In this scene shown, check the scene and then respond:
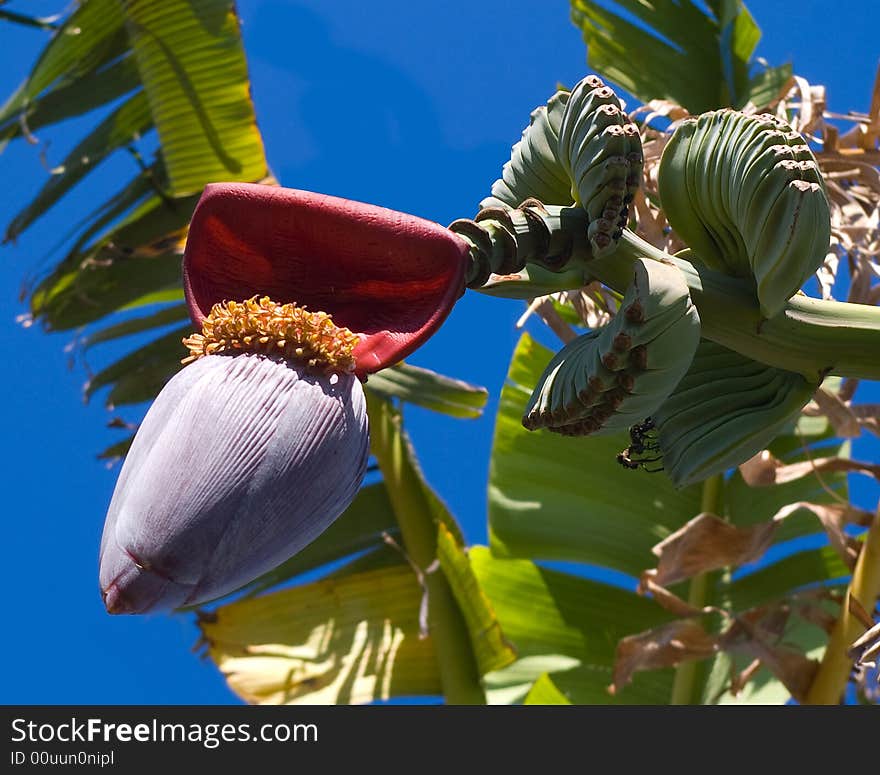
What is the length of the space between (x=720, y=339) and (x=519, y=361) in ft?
4.65

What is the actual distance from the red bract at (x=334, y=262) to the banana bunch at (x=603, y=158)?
0.08 m

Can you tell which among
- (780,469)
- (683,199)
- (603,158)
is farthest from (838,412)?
(603,158)

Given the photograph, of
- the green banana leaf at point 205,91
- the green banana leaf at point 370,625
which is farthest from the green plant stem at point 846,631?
the green banana leaf at point 205,91

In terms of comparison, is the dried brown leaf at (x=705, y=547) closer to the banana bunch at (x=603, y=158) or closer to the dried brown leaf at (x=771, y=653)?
the dried brown leaf at (x=771, y=653)

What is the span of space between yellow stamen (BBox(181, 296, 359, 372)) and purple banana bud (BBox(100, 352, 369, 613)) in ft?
0.03

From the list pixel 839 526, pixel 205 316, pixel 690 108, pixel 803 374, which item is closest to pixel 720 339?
pixel 803 374

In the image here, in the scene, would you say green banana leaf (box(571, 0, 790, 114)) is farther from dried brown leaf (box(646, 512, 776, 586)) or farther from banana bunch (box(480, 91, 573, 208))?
banana bunch (box(480, 91, 573, 208))

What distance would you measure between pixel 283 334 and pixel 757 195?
269mm

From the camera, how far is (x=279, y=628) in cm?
214

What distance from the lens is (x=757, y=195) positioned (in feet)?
2.02

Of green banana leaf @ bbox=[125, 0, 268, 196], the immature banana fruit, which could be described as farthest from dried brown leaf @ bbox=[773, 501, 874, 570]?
green banana leaf @ bbox=[125, 0, 268, 196]

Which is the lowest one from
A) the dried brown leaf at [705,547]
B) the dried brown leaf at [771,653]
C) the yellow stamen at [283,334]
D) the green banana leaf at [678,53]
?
the dried brown leaf at [771,653]

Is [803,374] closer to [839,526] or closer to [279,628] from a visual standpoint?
[839,526]

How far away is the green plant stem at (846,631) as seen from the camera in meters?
1.49
